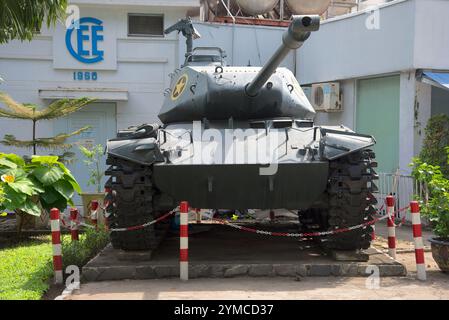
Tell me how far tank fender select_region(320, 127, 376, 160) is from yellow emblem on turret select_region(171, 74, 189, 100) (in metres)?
2.38

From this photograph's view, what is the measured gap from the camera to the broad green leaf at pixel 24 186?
8.74 m

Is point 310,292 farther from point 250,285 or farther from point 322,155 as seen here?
point 322,155

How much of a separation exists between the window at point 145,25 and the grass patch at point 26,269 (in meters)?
6.35

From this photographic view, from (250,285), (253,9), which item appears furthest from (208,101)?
(253,9)

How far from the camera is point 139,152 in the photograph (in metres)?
6.92

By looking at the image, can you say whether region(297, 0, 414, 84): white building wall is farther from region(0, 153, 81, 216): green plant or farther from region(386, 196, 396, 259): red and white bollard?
region(0, 153, 81, 216): green plant

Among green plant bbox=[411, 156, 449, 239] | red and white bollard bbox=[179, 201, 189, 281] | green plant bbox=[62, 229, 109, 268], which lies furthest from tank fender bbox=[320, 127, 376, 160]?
green plant bbox=[62, 229, 109, 268]

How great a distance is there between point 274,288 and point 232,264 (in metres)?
0.78

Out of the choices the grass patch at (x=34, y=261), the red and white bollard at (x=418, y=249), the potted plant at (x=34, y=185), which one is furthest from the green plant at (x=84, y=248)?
the red and white bollard at (x=418, y=249)

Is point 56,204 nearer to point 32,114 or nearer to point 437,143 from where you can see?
point 32,114

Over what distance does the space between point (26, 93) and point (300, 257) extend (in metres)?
9.09

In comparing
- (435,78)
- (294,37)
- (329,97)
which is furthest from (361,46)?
(294,37)

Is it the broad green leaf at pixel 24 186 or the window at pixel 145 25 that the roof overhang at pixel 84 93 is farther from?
the broad green leaf at pixel 24 186

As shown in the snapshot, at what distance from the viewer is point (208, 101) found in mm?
8172
